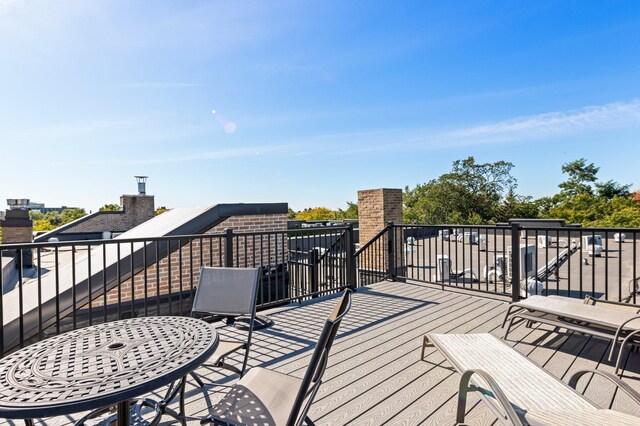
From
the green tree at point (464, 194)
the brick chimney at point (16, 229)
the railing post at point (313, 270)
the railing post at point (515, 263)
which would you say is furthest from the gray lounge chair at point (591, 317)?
the green tree at point (464, 194)

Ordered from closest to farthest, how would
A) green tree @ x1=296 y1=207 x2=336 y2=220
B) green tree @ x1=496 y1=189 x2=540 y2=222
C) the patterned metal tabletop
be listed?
1. the patterned metal tabletop
2. green tree @ x1=496 y1=189 x2=540 y2=222
3. green tree @ x1=296 y1=207 x2=336 y2=220

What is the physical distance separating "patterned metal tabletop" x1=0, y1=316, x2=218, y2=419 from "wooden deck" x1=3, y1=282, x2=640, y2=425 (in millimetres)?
784

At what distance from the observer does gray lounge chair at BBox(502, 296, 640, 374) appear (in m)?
2.46

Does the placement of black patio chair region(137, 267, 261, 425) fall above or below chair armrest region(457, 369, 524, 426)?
above

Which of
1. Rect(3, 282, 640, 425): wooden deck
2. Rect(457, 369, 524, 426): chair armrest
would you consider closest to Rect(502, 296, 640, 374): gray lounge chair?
Rect(3, 282, 640, 425): wooden deck

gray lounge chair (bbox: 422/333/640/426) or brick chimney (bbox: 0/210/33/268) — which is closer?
gray lounge chair (bbox: 422/333/640/426)

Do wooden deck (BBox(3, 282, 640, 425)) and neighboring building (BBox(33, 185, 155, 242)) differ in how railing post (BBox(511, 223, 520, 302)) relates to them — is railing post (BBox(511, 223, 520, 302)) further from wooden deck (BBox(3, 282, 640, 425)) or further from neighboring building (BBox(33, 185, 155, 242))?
neighboring building (BBox(33, 185, 155, 242))

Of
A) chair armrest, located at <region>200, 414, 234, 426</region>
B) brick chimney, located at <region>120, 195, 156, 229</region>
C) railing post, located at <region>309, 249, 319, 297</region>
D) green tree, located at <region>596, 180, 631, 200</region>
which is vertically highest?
green tree, located at <region>596, 180, 631, 200</region>

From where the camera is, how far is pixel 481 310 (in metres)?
4.15

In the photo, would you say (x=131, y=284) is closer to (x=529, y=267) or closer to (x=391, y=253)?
(x=391, y=253)

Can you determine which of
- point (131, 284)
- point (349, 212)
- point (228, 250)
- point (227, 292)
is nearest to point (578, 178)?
point (349, 212)

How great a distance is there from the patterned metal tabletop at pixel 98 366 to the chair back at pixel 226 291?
2.49ft

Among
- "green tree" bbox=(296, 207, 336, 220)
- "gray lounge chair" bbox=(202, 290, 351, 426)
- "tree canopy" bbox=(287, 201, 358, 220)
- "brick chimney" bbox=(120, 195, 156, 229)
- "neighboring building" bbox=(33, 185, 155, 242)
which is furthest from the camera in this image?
"green tree" bbox=(296, 207, 336, 220)

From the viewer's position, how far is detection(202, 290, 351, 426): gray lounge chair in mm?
1143
